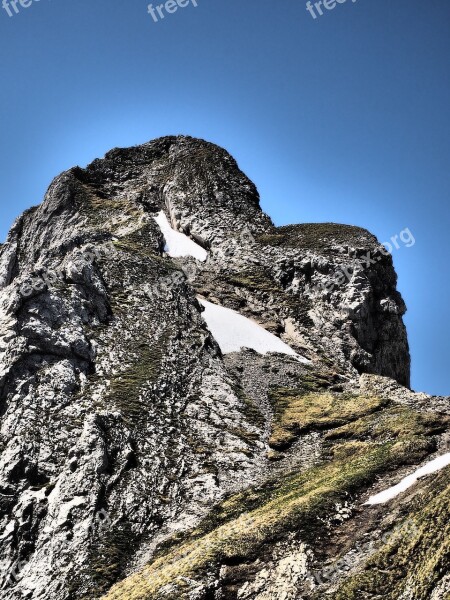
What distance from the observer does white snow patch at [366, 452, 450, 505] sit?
26.9 meters

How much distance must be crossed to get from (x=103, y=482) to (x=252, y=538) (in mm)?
10412

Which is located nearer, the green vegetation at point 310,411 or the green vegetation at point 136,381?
the green vegetation at point 310,411

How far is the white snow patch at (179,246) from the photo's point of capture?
72306 millimetres

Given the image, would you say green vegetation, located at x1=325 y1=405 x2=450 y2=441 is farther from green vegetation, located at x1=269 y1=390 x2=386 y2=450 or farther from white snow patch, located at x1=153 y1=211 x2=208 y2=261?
white snow patch, located at x1=153 y1=211 x2=208 y2=261

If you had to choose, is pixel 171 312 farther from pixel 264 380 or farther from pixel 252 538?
pixel 252 538

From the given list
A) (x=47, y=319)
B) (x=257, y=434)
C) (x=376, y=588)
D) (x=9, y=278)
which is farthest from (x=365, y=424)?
(x=9, y=278)

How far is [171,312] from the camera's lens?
5178 centimetres

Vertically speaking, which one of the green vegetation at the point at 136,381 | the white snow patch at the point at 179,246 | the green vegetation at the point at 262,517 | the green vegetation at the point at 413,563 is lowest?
the green vegetation at the point at 413,563

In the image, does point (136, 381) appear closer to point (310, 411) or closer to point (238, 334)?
point (310, 411)

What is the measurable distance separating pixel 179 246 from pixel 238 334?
20.9 meters

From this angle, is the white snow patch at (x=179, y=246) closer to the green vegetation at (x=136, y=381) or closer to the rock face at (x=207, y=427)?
the rock face at (x=207, y=427)

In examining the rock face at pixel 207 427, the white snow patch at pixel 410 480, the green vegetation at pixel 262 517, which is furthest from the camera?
the white snow patch at pixel 410 480

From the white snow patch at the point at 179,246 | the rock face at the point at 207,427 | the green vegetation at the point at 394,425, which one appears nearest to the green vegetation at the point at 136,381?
the rock face at the point at 207,427

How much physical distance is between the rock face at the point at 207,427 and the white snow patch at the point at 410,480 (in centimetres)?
75
